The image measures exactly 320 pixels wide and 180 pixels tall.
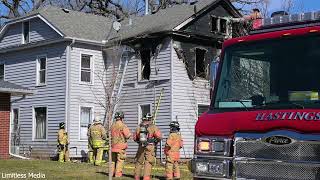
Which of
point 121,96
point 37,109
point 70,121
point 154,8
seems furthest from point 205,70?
point 154,8

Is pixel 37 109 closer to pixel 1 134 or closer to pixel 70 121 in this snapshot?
pixel 70 121

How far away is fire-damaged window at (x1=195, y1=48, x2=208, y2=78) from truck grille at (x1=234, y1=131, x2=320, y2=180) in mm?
18455

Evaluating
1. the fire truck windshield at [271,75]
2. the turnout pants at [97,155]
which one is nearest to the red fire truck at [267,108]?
the fire truck windshield at [271,75]

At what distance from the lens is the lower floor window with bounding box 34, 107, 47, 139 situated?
84.7ft

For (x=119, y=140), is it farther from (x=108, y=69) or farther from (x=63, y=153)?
(x=108, y=69)

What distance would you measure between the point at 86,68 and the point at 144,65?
2830 millimetres

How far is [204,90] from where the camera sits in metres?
24.7

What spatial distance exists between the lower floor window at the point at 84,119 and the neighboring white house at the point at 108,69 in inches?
1.8

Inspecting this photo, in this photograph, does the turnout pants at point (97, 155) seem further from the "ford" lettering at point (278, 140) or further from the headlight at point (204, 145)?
the "ford" lettering at point (278, 140)

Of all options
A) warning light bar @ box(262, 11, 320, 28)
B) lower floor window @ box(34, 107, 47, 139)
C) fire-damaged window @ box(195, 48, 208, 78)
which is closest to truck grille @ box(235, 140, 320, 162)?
warning light bar @ box(262, 11, 320, 28)

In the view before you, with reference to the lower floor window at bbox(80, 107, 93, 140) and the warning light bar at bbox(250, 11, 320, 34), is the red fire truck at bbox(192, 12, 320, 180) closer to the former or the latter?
the warning light bar at bbox(250, 11, 320, 34)

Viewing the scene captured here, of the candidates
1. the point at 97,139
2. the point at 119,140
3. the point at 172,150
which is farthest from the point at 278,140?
the point at 97,139

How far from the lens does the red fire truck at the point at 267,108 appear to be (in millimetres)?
5746

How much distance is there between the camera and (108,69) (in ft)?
85.8
